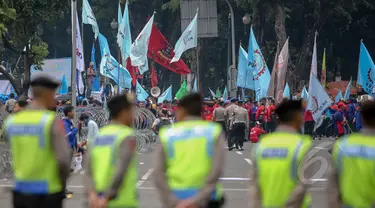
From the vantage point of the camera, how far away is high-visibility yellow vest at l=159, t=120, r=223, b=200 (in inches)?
276

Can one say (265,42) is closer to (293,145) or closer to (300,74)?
(300,74)

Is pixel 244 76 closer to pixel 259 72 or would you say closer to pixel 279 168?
pixel 259 72

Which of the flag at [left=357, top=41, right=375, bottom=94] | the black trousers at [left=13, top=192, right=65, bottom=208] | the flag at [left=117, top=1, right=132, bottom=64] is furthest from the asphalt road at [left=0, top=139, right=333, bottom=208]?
the flag at [left=117, top=1, right=132, bottom=64]

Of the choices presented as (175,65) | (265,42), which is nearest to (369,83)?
(175,65)

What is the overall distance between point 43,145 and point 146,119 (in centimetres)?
2049

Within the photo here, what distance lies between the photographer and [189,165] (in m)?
7.00

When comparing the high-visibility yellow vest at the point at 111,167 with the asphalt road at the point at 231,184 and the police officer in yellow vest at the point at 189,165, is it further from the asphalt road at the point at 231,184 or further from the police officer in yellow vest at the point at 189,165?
the asphalt road at the point at 231,184

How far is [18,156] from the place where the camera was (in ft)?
24.2

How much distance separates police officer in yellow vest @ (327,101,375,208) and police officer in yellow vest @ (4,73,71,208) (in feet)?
6.68

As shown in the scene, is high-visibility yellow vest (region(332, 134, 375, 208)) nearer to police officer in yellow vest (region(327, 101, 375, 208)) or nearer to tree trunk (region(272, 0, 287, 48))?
police officer in yellow vest (region(327, 101, 375, 208))

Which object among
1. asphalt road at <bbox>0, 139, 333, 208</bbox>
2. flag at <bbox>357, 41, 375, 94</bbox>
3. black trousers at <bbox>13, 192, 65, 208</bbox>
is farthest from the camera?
flag at <bbox>357, 41, 375, 94</bbox>

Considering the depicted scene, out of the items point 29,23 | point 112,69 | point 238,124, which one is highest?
point 29,23

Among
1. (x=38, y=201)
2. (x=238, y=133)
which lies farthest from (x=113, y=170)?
(x=238, y=133)

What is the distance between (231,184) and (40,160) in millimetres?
10506
